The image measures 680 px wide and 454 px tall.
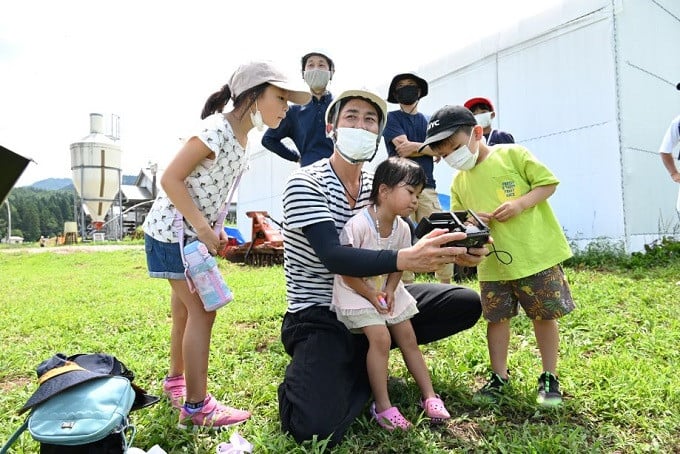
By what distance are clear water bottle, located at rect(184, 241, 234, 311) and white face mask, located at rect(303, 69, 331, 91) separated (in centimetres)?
182

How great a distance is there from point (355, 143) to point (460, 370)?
138 centimetres

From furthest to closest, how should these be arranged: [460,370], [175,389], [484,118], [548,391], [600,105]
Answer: [600,105] < [484,118] < [460,370] < [175,389] < [548,391]

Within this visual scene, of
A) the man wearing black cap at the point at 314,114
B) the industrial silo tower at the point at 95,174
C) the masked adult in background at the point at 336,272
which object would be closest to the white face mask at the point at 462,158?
the masked adult in background at the point at 336,272

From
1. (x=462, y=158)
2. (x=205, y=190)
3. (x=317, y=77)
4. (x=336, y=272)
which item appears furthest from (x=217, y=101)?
(x=317, y=77)

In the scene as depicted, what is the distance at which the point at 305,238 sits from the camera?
7.36 feet

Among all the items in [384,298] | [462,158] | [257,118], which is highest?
[257,118]

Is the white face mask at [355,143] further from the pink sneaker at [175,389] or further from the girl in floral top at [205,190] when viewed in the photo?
the pink sneaker at [175,389]

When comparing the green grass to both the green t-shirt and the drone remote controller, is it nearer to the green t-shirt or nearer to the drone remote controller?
the green t-shirt

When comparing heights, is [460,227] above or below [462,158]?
below

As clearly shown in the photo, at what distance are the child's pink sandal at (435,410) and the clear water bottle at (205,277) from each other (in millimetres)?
989

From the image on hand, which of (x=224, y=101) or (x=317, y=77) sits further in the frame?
(x=317, y=77)

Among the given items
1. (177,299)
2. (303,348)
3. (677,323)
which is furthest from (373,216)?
(677,323)

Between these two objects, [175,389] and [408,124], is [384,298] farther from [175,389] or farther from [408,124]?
[408,124]

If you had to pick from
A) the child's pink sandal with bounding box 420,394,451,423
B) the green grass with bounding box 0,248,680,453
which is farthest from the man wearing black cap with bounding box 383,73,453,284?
the child's pink sandal with bounding box 420,394,451,423
